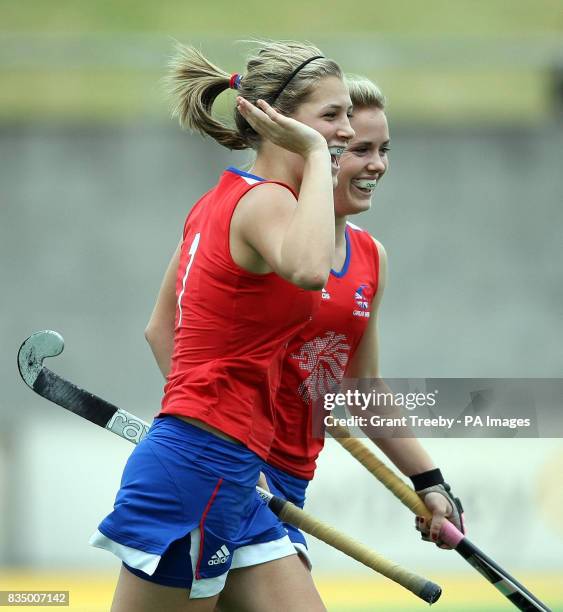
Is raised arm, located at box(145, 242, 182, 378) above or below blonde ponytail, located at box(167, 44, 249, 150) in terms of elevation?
below

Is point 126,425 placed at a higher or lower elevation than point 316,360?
lower

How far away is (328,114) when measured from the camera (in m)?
3.04

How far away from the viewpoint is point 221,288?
9.47ft

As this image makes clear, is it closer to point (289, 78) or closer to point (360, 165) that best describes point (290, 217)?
point (289, 78)

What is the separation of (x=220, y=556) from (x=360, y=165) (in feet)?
4.75

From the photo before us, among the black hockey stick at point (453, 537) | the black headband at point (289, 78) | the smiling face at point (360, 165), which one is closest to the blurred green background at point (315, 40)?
the smiling face at point (360, 165)

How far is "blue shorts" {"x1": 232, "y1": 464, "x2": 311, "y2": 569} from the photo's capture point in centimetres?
311

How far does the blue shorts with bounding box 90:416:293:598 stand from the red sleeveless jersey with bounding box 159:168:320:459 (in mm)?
65

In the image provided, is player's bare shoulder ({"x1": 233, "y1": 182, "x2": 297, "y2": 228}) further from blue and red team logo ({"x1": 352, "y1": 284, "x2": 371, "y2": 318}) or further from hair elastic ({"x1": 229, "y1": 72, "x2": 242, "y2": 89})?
blue and red team logo ({"x1": 352, "y1": 284, "x2": 371, "y2": 318})

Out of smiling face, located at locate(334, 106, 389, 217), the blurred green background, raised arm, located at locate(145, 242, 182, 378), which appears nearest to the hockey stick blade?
raised arm, located at locate(145, 242, 182, 378)

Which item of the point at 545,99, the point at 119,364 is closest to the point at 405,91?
the point at 545,99

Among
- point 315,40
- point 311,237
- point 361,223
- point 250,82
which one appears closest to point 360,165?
point 250,82

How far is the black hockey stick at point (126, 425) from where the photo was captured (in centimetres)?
323

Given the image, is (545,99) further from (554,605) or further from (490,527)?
(554,605)
